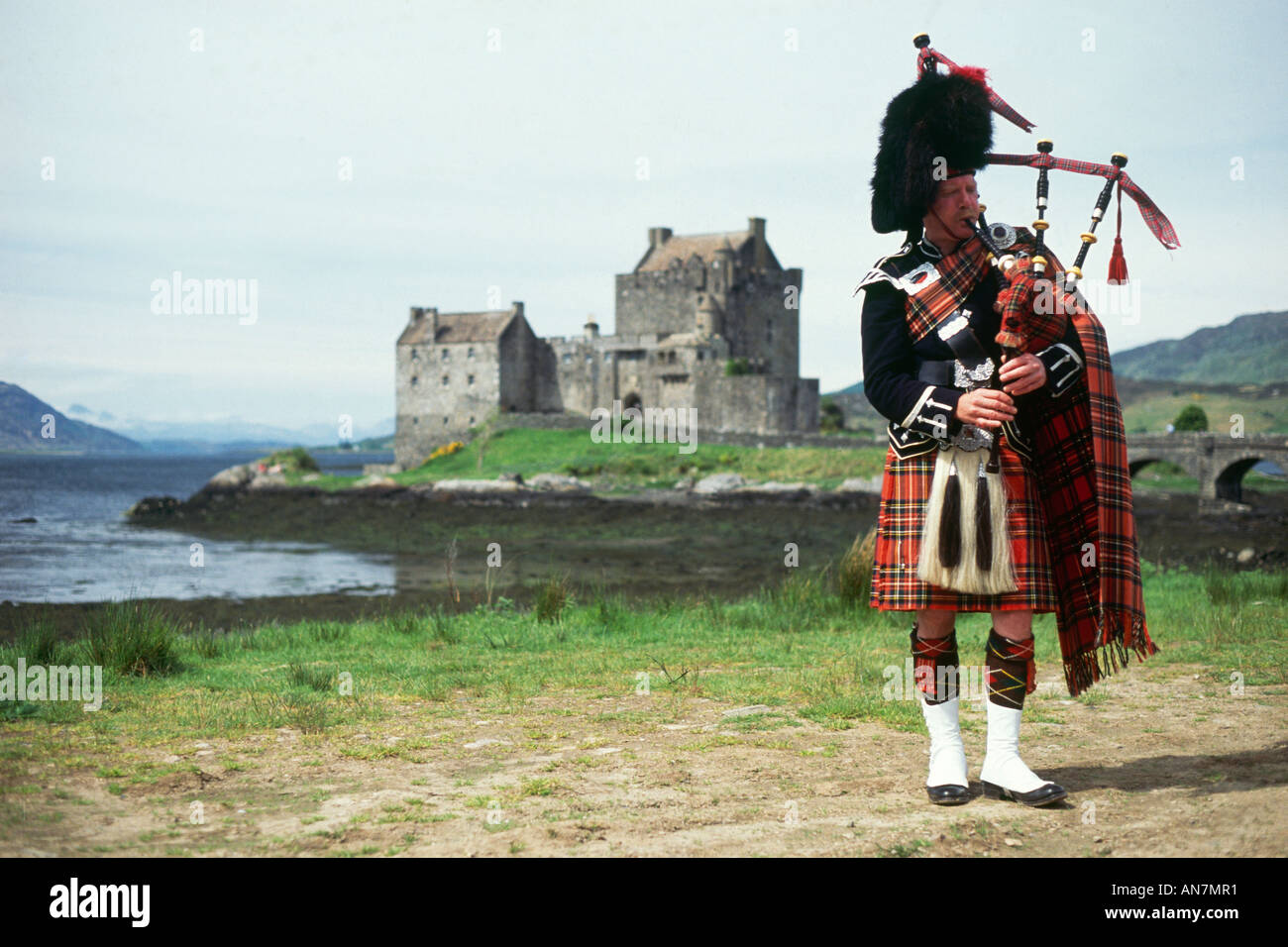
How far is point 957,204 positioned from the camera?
457cm

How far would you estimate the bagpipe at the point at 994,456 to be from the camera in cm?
419

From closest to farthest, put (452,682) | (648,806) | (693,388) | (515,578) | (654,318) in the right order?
1. (648,806)
2. (452,682)
3. (515,578)
4. (693,388)
5. (654,318)

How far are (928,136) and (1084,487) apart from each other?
5.51 ft

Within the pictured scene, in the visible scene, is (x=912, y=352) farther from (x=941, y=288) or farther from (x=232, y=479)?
(x=232, y=479)

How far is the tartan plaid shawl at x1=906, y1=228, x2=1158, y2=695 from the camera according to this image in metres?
4.50

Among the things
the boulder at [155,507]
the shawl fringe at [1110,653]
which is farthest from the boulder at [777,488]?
the shawl fringe at [1110,653]

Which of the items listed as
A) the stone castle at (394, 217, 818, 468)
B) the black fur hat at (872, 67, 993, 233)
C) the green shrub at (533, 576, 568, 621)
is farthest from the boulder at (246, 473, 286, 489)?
the black fur hat at (872, 67, 993, 233)

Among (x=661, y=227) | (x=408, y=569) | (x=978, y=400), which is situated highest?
(x=661, y=227)
